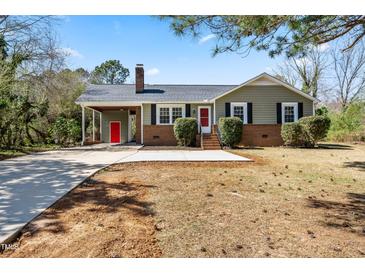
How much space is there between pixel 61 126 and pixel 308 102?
17791 mm

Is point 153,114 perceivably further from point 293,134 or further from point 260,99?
point 293,134

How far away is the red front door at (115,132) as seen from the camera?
2067 centimetres

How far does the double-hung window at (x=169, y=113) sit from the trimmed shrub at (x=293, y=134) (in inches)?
265

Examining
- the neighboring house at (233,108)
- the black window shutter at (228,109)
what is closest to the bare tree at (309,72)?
the neighboring house at (233,108)

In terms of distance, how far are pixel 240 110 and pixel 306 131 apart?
166 inches

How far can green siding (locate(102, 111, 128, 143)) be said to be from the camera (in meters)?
20.7

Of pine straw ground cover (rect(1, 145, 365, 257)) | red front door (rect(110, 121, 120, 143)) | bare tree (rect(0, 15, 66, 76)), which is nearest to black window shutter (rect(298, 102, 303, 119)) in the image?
pine straw ground cover (rect(1, 145, 365, 257))

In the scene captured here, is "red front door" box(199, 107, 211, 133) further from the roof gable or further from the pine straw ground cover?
the pine straw ground cover

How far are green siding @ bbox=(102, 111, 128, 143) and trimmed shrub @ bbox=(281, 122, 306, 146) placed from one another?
12.1 metres

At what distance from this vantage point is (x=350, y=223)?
3.55 metres

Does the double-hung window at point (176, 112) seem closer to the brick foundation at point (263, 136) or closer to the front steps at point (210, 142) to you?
the front steps at point (210, 142)
